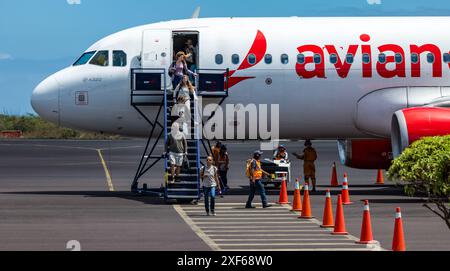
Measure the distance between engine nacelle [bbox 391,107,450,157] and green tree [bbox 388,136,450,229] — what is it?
1390 centimetres

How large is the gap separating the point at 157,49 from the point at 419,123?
8.73 metres

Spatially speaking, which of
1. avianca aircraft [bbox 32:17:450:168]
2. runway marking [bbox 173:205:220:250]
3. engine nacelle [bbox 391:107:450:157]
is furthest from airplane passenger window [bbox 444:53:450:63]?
runway marking [bbox 173:205:220:250]

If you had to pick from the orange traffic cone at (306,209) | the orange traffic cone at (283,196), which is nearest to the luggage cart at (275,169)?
→ the orange traffic cone at (283,196)

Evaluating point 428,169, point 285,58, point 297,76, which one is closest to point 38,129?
point 285,58

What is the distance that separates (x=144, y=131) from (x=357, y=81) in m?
7.16

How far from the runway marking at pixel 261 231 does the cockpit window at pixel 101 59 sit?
700cm

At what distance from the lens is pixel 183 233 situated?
85.5 ft

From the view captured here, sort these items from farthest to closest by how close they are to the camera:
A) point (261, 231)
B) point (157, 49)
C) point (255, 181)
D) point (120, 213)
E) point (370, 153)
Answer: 1. point (370, 153)
2. point (157, 49)
3. point (255, 181)
4. point (120, 213)
5. point (261, 231)

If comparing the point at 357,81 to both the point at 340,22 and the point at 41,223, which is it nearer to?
the point at 340,22

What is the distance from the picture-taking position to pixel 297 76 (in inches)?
1496

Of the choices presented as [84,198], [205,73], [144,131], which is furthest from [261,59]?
[84,198]

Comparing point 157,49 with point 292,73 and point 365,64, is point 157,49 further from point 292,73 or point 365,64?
point 365,64

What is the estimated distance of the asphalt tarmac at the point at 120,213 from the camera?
24.3m

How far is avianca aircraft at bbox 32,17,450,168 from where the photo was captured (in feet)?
124
